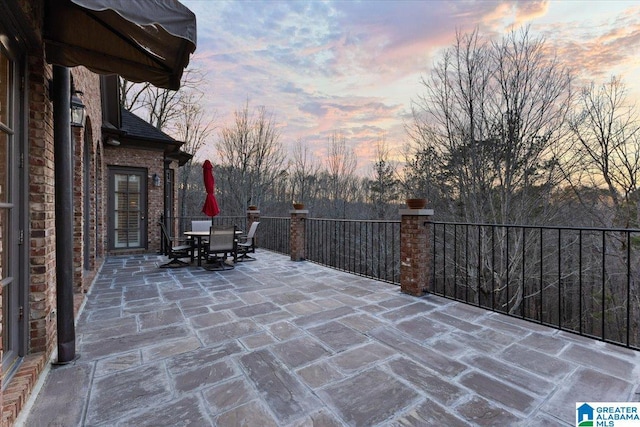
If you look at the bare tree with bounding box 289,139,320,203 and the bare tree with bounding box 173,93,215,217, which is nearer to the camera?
the bare tree with bounding box 173,93,215,217

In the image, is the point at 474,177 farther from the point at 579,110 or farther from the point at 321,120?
the point at 321,120

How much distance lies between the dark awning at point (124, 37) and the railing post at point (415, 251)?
2986mm

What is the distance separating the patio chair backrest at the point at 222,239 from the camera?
5.23 meters

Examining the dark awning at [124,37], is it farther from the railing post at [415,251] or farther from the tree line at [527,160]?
the tree line at [527,160]

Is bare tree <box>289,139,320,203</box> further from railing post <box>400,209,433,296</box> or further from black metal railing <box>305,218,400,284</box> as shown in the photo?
railing post <box>400,209,433,296</box>

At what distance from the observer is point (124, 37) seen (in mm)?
1945

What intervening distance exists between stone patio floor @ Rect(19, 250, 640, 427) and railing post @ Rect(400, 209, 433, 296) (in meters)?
0.32

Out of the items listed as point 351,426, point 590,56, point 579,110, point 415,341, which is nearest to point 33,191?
point 351,426

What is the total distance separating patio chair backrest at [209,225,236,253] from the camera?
523 centimetres

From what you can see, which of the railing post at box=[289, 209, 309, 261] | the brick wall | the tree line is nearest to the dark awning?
the railing post at box=[289, 209, 309, 261]

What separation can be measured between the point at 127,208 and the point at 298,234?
4.35m

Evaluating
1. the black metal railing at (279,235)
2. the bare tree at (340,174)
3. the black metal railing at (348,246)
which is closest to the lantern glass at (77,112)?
the black metal railing at (348,246)

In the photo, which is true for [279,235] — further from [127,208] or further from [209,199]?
[127,208]

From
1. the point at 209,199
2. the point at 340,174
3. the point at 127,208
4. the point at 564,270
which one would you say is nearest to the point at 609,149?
the point at 564,270
